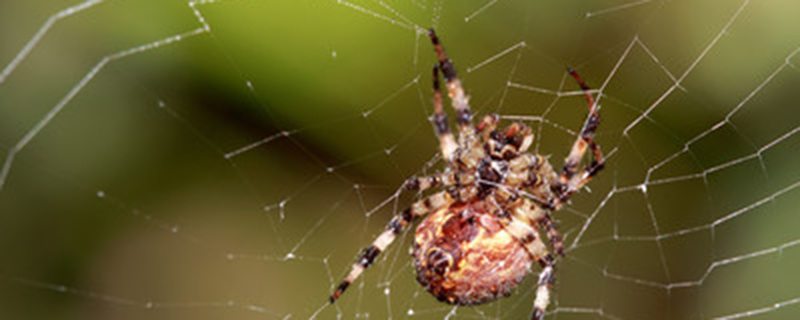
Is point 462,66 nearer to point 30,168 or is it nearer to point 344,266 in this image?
point 344,266

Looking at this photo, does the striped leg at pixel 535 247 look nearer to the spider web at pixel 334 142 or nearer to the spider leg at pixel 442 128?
the spider leg at pixel 442 128

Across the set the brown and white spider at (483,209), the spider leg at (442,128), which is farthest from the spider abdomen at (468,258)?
the spider leg at (442,128)

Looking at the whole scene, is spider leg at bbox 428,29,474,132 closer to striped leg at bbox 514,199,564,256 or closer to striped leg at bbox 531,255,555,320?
striped leg at bbox 514,199,564,256

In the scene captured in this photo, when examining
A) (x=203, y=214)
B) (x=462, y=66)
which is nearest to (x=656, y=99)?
(x=462, y=66)

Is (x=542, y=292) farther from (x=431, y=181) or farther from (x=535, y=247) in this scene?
(x=431, y=181)

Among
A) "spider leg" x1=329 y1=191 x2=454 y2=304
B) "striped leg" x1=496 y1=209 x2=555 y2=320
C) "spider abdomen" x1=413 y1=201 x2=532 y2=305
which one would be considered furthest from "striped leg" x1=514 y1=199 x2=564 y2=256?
"spider leg" x1=329 y1=191 x2=454 y2=304

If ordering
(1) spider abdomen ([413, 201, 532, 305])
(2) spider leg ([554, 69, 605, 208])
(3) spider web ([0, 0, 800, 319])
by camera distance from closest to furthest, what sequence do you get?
(1) spider abdomen ([413, 201, 532, 305]) → (3) spider web ([0, 0, 800, 319]) → (2) spider leg ([554, 69, 605, 208])

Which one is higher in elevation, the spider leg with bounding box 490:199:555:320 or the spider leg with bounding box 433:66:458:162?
the spider leg with bounding box 433:66:458:162
